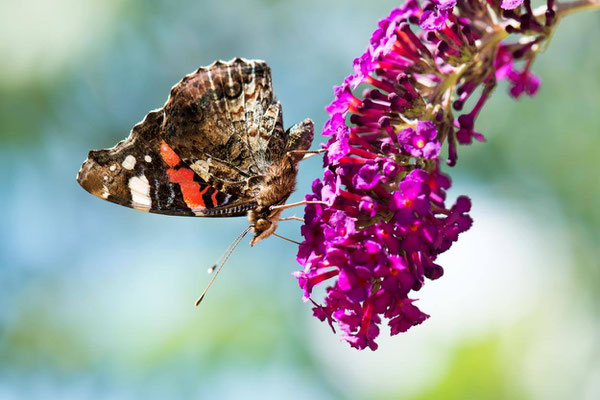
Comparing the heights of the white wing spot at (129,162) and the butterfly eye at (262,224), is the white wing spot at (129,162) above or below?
above

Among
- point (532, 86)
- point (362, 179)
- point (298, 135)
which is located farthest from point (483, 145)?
point (362, 179)

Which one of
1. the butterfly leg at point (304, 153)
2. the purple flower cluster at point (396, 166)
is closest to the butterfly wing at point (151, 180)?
the butterfly leg at point (304, 153)

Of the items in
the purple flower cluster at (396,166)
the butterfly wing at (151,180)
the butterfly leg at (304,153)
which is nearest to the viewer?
the purple flower cluster at (396,166)

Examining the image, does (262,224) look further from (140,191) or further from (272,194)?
(140,191)

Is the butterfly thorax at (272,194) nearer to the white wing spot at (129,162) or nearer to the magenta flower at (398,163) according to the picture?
the magenta flower at (398,163)

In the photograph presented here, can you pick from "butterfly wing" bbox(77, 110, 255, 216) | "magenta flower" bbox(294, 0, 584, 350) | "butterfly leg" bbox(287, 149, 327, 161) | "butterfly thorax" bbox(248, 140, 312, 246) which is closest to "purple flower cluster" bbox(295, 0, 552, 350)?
"magenta flower" bbox(294, 0, 584, 350)

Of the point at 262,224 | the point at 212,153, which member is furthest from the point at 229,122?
the point at 262,224

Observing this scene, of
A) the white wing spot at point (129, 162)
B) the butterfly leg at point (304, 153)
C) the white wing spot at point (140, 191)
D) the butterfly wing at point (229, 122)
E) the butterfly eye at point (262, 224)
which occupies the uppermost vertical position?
the butterfly wing at point (229, 122)

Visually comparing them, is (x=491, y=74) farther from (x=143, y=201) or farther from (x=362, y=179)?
(x=143, y=201)
